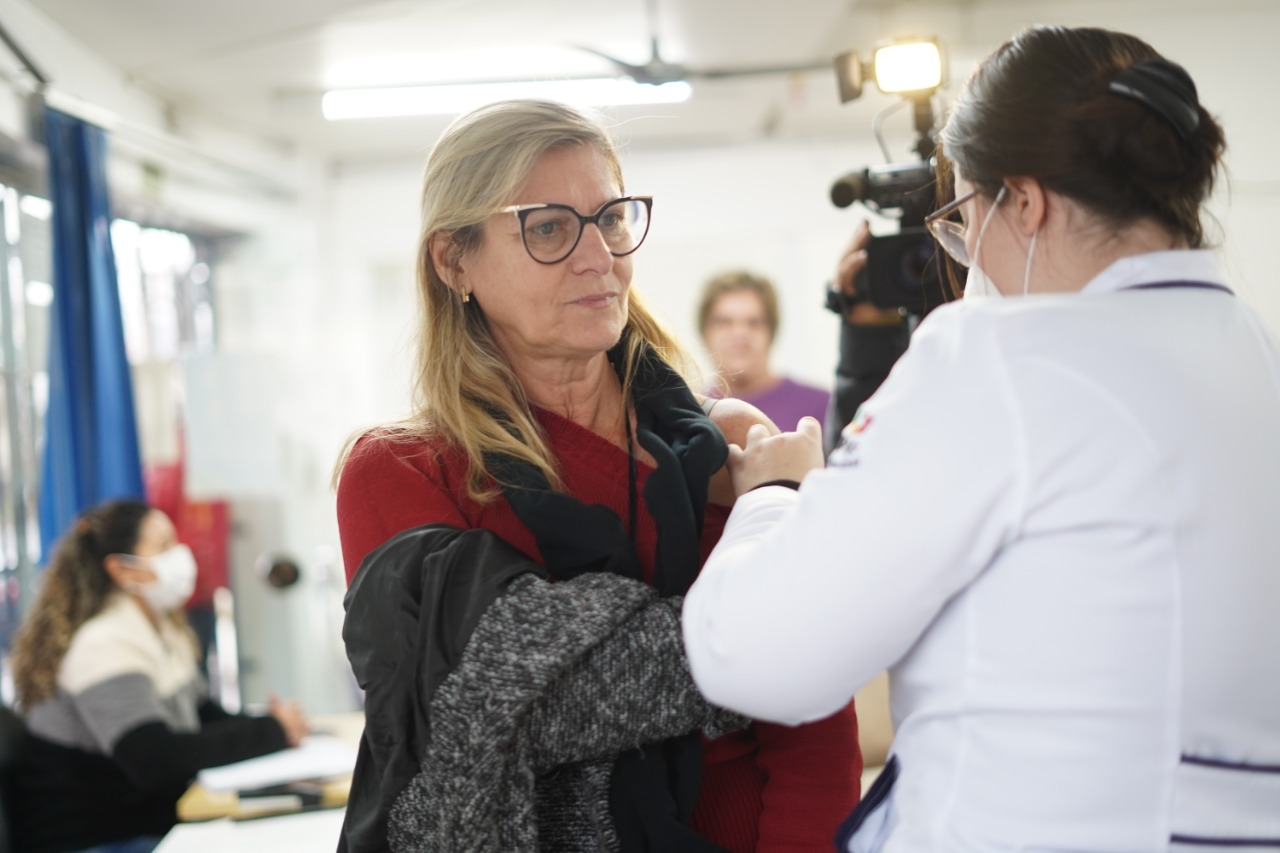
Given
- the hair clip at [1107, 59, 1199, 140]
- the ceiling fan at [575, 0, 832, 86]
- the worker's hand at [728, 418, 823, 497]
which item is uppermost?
the ceiling fan at [575, 0, 832, 86]

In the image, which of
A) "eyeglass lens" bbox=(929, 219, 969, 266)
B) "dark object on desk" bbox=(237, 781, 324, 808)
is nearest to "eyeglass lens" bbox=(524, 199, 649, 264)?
"eyeglass lens" bbox=(929, 219, 969, 266)

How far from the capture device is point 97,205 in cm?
396

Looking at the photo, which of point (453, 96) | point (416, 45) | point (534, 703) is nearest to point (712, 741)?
point (534, 703)

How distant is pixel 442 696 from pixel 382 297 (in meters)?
6.20

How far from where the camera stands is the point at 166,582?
136 inches

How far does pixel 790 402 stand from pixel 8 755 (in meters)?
2.69

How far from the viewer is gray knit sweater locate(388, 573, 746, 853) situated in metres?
1.13

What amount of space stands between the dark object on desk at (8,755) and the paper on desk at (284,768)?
0.47 m

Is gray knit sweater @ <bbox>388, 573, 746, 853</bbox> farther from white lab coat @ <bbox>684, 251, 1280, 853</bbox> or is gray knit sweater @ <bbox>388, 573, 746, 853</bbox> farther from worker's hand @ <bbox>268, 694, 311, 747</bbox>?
worker's hand @ <bbox>268, 694, 311, 747</bbox>

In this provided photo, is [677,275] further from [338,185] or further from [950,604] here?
[950,604]

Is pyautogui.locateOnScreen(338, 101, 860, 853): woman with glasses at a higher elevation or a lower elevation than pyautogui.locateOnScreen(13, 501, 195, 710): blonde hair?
higher

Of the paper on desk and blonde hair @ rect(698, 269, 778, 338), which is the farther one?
blonde hair @ rect(698, 269, 778, 338)

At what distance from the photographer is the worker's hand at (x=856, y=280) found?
2012 millimetres

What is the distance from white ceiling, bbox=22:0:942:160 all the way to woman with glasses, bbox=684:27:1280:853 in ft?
11.9
